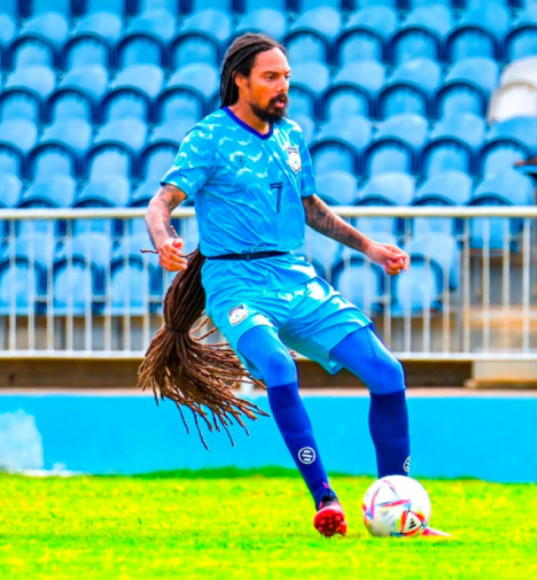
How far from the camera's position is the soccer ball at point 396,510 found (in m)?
3.71

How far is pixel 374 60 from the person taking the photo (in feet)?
33.6

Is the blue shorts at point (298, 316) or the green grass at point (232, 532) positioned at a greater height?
the blue shorts at point (298, 316)

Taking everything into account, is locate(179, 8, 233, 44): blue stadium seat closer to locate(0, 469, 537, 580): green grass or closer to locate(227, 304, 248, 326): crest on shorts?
locate(0, 469, 537, 580): green grass

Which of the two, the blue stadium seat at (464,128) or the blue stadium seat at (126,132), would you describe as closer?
the blue stadium seat at (464,128)

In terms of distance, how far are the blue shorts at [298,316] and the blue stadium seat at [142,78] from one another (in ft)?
21.1

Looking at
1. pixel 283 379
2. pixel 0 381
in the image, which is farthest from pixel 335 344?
pixel 0 381

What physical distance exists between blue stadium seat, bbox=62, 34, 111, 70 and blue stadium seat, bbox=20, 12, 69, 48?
154 millimetres

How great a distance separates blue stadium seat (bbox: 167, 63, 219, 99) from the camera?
1004 centimetres

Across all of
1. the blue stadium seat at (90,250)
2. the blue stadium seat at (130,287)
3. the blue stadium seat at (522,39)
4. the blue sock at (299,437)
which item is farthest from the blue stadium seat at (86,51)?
the blue sock at (299,437)

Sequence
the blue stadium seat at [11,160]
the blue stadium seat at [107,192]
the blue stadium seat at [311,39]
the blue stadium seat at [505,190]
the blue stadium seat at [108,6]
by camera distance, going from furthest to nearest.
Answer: the blue stadium seat at [108,6] → the blue stadium seat at [311,39] → the blue stadium seat at [11,160] → the blue stadium seat at [107,192] → the blue stadium seat at [505,190]

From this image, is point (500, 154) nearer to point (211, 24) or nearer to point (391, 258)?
point (211, 24)

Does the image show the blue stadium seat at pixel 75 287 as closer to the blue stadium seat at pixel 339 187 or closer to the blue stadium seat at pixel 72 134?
the blue stadium seat at pixel 339 187

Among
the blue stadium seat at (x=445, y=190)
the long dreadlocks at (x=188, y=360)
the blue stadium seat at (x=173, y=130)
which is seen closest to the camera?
the long dreadlocks at (x=188, y=360)

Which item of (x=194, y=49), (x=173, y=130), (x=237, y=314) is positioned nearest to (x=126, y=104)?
(x=173, y=130)
